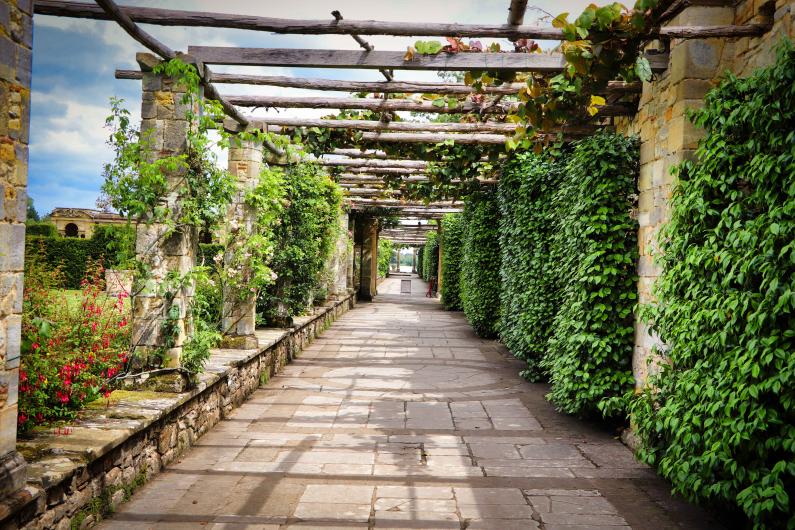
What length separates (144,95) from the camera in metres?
4.63

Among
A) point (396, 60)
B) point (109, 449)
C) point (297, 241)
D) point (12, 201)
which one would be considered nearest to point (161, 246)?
point (109, 449)

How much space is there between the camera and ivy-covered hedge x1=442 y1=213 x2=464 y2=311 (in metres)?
15.4

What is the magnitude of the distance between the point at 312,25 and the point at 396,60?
0.79m

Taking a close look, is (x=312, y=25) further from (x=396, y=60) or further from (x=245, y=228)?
(x=245, y=228)

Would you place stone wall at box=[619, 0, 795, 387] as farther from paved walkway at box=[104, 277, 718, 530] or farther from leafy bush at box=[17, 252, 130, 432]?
leafy bush at box=[17, 252, 130, 432]

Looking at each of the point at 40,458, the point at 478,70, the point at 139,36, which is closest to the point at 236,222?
the point at 139,36

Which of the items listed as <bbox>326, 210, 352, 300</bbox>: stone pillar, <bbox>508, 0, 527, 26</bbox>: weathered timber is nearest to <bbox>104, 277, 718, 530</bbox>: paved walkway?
<bbox>508, 0, 527, 26</bbox>: weathered timber

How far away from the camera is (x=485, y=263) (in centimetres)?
1090

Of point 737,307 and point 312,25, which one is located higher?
point 312,25

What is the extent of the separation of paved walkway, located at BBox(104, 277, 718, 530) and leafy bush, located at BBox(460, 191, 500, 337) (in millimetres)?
3742

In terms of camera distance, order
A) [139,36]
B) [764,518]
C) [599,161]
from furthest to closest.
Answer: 1. [599,161]
2. [139,36]
3. [764,518]

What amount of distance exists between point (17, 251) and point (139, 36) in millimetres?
2199

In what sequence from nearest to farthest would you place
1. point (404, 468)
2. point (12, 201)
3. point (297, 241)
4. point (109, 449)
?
point (12, 201) < point (109, 449) < point (404, 468) < point (297, 241)

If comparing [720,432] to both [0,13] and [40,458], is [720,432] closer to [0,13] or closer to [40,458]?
[40,458]
